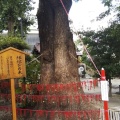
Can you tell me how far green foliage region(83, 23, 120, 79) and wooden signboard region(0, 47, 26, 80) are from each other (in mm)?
7869

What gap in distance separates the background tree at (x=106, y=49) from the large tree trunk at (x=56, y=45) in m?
5.90

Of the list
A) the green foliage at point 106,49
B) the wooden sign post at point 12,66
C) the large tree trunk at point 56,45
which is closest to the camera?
the wooden sign post at point 12,66

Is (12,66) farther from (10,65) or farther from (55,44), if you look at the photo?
(55,44)

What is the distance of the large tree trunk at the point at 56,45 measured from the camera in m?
7.48

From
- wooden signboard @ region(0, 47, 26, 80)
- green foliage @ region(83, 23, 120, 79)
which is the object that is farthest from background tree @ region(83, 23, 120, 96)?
wooden signboard @ region(0, 47, 26, 80)

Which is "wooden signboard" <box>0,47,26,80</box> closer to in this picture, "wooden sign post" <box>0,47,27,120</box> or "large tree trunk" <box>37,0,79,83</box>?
"wooden sign post" <box>0,47,27,120</box>

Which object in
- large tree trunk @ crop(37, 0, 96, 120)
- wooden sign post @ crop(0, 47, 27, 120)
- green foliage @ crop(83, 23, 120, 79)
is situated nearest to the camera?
wooden sign post @ crop(0, 47, 27, 120)

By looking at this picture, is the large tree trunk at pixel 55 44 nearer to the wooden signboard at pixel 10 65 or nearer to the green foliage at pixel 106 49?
the wooden signboard at pixel 10 65

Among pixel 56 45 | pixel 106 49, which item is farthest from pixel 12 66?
pixel 106 49

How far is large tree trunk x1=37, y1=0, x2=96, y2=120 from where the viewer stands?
24.6ft

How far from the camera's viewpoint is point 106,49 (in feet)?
45.0

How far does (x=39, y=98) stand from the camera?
7379mm

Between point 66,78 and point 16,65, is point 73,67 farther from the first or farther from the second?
point 16,65

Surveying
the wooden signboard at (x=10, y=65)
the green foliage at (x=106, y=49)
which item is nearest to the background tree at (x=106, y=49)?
the green foliage at (x=106, y=49)
